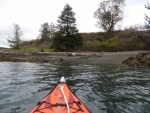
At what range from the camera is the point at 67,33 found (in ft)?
142

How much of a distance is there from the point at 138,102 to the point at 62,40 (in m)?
34.1

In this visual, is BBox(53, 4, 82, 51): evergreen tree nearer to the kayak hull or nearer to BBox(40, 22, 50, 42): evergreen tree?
BBox(40, 22, 50, 42): evergreen tree

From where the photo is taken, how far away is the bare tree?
51.1m

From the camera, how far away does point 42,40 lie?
54.8 m

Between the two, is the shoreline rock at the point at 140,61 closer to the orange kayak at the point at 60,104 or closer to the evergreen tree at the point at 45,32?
the orange kayak at the point at 60,104

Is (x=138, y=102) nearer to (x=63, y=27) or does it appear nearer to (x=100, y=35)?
(x=63, y=27)

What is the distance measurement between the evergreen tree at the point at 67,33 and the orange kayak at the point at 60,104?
3435 cm

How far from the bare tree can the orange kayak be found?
45469 mm

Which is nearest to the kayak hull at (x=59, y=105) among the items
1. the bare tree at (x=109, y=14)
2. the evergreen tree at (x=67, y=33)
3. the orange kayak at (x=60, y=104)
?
the orange kayak at (x=60, y=104)

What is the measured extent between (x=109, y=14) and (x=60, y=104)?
46799 millimetres

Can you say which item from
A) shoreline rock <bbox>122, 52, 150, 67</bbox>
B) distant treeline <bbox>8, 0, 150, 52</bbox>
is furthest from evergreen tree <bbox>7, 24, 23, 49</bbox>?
shoreline rock <bbox>122, 52, 150, 67</bbox>

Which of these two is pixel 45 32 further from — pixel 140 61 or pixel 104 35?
pixel 140 61

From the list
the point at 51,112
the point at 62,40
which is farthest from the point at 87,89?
the point at 62,40

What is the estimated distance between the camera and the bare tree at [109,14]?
5106cm
